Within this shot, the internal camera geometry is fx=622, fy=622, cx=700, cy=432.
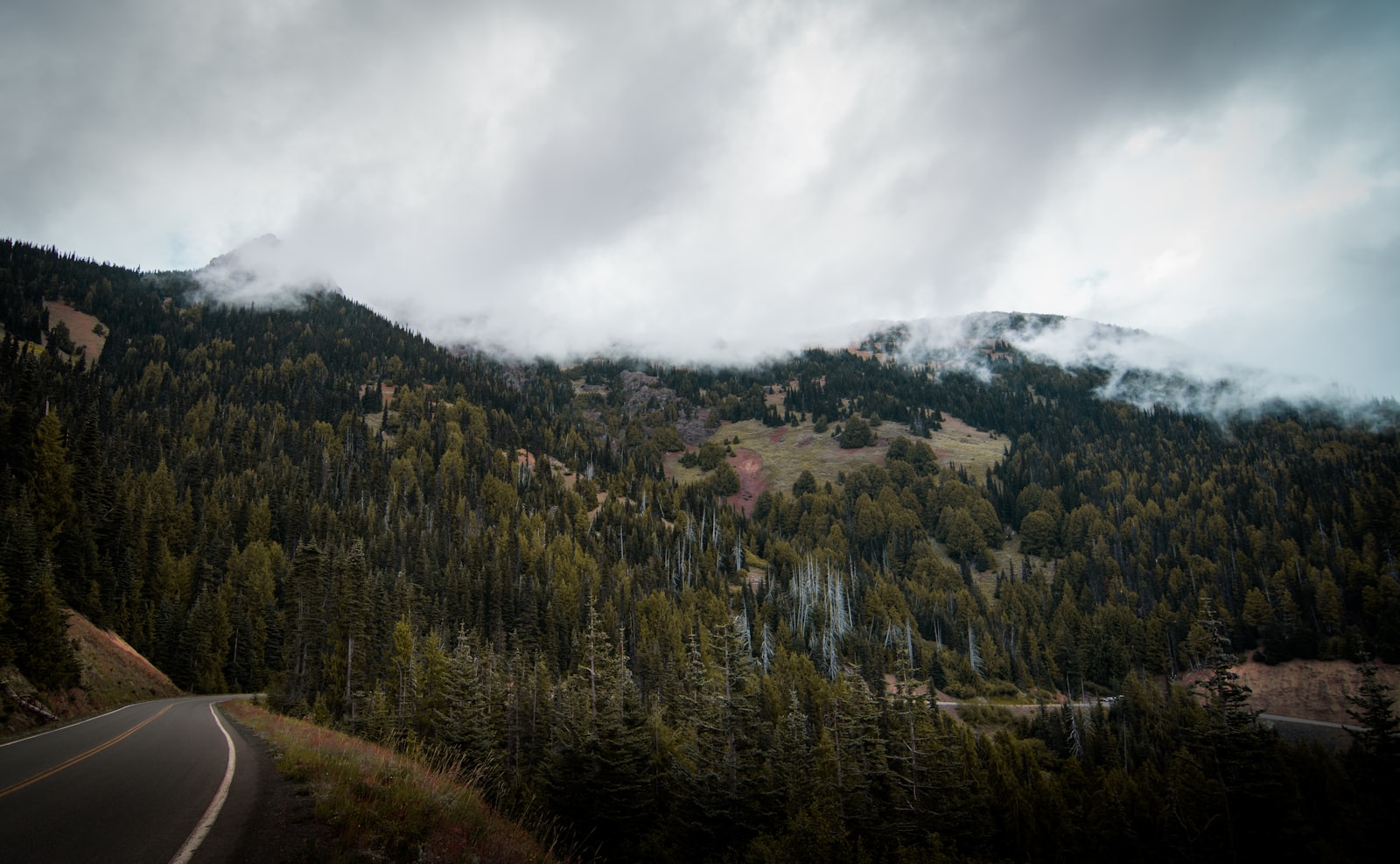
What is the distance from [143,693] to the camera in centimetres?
4562

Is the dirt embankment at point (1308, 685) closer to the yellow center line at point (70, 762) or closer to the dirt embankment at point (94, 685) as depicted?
the yellow center line at point (70, 762)

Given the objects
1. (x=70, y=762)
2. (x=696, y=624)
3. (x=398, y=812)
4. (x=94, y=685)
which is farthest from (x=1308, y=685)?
(x=94, y=685)

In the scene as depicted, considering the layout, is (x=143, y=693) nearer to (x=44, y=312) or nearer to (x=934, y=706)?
(x=934, y=706)

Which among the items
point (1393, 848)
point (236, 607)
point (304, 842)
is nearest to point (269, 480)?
point (236, 607)

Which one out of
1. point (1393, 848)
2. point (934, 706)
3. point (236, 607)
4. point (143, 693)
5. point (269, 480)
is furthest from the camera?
point (269, 480)

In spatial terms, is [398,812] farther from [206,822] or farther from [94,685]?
[94,685]

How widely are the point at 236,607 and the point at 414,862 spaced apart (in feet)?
293

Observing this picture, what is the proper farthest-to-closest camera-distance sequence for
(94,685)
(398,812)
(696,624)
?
(696,624), (94,685), (398,812)

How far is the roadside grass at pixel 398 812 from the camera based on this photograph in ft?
32.8

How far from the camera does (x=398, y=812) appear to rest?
37.5 feet

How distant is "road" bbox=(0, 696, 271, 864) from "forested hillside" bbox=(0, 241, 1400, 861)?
12.2 metres

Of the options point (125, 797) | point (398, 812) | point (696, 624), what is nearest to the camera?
point (398, 812)

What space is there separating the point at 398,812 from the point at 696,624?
360 ft

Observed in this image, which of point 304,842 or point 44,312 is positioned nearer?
point 304,842
